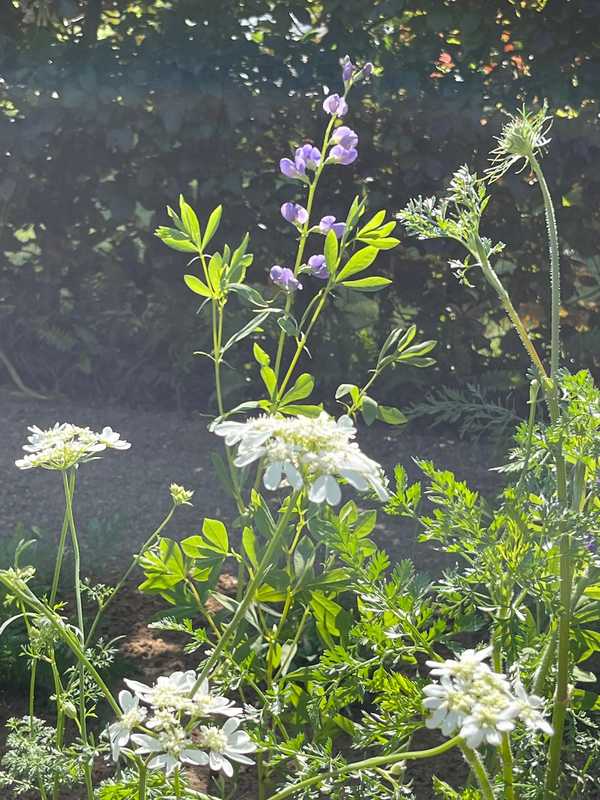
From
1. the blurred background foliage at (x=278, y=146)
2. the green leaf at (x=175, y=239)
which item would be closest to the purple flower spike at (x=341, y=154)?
the green leaf at (x=175, y=239)

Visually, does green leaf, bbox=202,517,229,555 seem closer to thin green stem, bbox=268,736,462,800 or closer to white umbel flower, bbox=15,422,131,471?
white umbel flower, bbox=15,422,131,471

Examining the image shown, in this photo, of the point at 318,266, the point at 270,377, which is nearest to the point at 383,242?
the point at 318,266

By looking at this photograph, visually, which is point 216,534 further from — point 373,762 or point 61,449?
point 373,762

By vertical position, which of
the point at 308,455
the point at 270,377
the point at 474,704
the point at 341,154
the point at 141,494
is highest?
the point at 341,154

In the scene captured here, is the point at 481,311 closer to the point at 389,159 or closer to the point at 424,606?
the point at 389,159

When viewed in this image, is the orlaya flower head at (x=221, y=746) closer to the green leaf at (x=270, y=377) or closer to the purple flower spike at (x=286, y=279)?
the green leaf at (x=270, y=377)

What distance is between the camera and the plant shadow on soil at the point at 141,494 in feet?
8.65

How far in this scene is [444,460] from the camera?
431cm

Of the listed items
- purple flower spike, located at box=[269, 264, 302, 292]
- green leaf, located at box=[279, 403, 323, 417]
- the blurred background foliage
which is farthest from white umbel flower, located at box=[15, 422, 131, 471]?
the blurred background foliage

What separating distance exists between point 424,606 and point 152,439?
2.88 m

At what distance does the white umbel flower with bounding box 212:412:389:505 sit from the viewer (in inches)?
49.8

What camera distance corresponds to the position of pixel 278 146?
4520 mm

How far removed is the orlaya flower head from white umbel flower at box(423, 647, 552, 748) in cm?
29

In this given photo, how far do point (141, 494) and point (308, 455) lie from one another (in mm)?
2712
